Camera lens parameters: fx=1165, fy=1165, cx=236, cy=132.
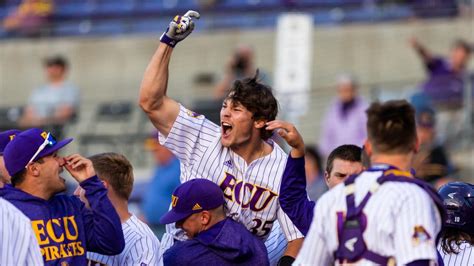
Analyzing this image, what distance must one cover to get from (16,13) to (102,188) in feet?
45.6

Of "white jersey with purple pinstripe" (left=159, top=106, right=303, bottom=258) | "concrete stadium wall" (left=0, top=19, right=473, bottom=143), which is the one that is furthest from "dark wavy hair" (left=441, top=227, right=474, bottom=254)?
"concrete stadium wall" (left=0, top=19, right=473, bottom=143)

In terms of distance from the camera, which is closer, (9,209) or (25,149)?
(9,209)

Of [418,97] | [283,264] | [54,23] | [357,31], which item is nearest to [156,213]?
[418,97]

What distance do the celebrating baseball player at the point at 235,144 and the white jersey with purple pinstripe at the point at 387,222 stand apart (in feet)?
5.06

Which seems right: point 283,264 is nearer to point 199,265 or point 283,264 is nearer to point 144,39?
point 199,265

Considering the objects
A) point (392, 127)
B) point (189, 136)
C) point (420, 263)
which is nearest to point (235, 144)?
point (189, 136)

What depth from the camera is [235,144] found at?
22.6 feet

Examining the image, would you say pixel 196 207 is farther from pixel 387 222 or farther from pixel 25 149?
pixel 387 222

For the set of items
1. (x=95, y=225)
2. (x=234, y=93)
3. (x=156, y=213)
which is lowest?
(x=156, y=213)

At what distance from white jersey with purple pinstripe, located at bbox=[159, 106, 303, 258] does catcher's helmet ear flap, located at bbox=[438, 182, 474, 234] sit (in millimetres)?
958

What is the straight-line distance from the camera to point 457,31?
1708 cm

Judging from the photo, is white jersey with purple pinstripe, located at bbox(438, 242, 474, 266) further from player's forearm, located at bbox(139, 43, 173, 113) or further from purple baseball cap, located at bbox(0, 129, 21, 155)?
purple baseball cap, located at bbox(0, 129, 21, 155)

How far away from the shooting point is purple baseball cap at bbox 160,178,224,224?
656 centimetres

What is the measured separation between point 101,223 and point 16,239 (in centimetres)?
68
